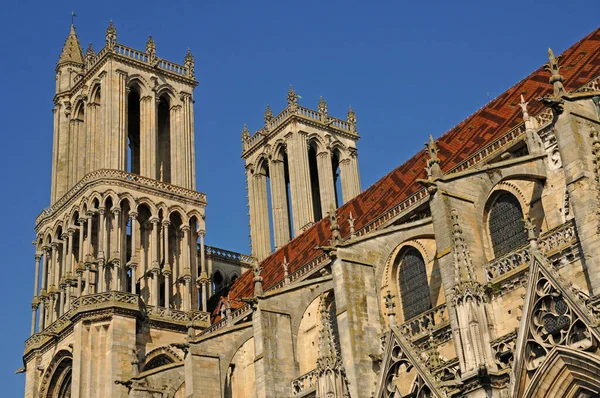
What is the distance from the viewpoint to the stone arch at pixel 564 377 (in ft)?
42.7

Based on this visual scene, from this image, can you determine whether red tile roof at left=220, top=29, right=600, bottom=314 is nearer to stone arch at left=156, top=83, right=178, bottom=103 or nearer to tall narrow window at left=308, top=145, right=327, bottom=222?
tall narrow window at left=308, top=145, right=327, bottom=222

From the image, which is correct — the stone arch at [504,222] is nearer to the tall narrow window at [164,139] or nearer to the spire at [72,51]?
the tall narrow window at [164,139]

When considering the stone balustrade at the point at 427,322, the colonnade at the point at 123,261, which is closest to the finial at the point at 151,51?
the colonnade at the point at 123,261

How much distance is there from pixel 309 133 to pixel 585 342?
954 inches

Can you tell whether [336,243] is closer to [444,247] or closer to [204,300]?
[444,247]

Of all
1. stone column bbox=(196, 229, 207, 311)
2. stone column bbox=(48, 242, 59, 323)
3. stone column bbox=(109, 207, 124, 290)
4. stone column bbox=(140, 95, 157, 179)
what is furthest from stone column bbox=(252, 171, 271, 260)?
stone column bbox=(48, 242, 59, 323)

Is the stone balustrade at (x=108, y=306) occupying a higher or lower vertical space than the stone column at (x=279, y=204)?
lower

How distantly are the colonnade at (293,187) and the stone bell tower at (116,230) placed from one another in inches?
159

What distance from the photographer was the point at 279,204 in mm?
36250

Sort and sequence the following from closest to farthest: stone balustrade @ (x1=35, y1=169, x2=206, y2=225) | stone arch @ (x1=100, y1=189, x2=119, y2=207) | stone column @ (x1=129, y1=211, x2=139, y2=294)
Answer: stone column @ (x1=129, y1=211, x2=139, y2=294)
stone arch @ (x1=100, y1=189, x2=119, y2=207)
stone balustrade @ (x1=35, y1=169, x2=206, y2=225)

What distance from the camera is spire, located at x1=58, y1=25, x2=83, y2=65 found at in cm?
3572

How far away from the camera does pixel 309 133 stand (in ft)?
120

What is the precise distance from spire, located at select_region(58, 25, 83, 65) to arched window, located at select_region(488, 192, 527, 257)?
69.3 ft

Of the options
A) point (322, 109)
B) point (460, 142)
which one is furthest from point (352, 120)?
Result: point (460, 142)
